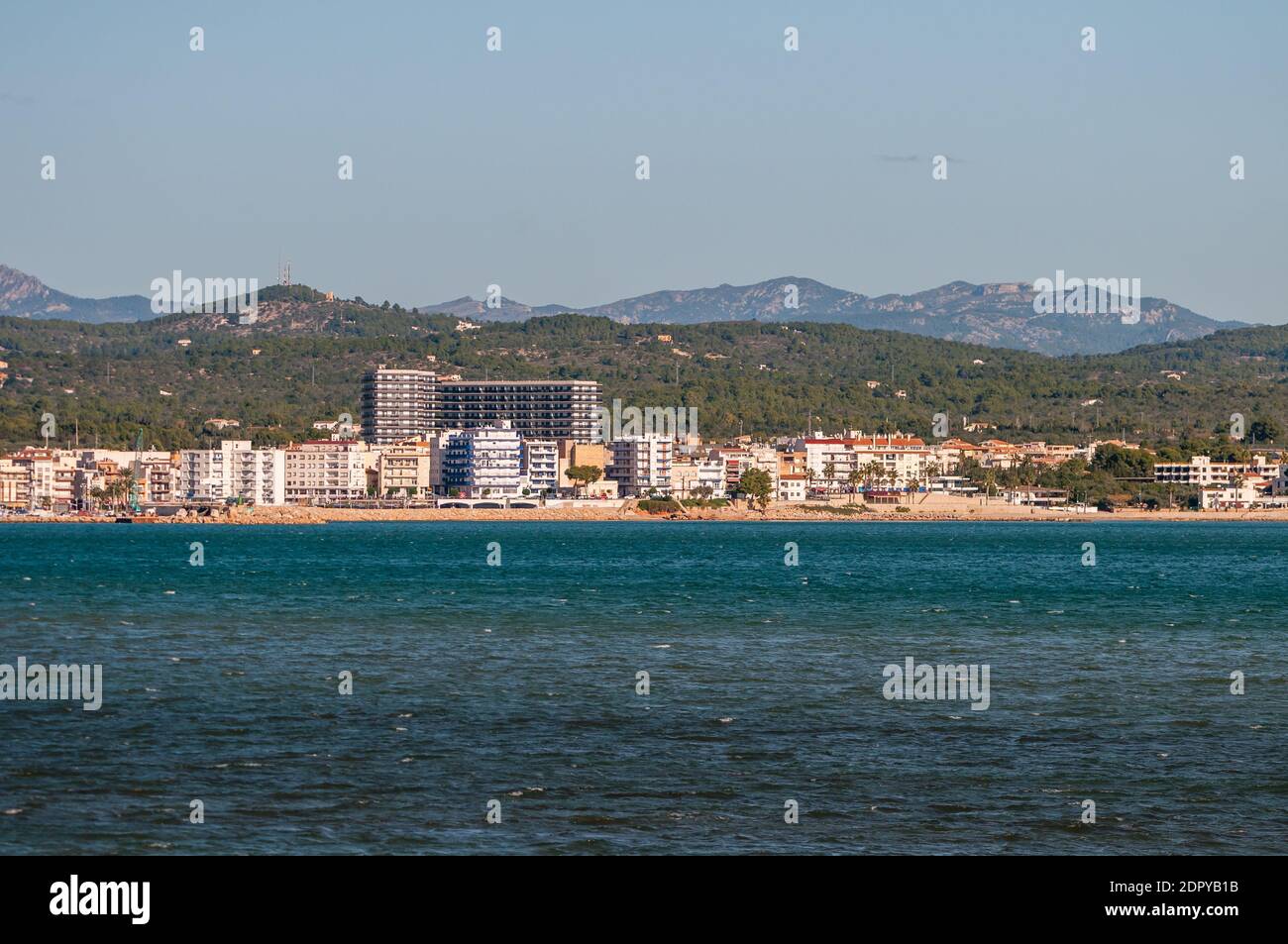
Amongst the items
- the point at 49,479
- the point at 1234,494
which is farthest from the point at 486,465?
the point at 1234,494

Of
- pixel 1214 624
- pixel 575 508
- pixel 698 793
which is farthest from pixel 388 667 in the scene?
pixel 575 508

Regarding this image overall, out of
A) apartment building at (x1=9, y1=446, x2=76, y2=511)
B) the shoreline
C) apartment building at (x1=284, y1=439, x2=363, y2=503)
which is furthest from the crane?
apartment building at (x1=284, y1=439, x2=363, y2=503)

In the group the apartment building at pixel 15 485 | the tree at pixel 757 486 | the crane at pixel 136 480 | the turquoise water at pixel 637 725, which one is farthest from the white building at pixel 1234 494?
the turquoise water at pixel 637 725

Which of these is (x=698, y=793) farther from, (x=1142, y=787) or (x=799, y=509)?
(x=799, y=509)

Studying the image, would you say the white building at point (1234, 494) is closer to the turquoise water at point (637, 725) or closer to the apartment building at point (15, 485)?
the apartment building at point (15, 485)

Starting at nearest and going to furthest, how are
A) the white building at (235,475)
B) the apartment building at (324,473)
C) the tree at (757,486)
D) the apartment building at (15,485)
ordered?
the apartment building at (15,485) → the tree at (757,486) → the white building at (235,475) → the apartment building at (324,473)
